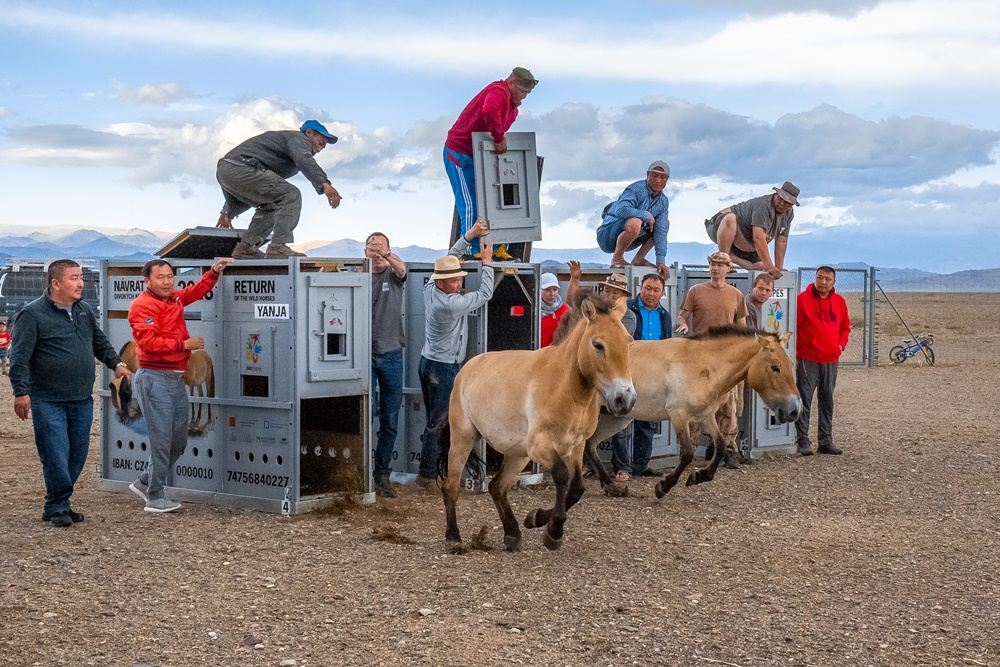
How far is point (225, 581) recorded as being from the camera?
7.16m

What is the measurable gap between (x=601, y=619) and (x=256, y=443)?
4090 mm

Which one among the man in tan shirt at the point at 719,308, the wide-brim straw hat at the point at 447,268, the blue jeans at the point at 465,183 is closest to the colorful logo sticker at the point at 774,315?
the man in tan shirt at the point at 719,308

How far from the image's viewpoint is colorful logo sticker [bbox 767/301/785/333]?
13.5 meters

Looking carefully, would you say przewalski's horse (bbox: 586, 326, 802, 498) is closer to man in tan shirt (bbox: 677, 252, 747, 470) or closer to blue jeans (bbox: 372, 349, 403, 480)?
man in tan shirt (bbox: 677, 252, 747, 470)

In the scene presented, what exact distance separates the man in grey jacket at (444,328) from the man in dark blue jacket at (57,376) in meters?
2.57

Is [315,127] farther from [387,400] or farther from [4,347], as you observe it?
[4,347]

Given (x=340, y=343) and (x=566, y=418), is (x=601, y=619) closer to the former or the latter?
(x=566, y=418)

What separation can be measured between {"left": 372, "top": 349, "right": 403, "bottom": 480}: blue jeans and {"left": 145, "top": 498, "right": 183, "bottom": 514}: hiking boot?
5.99 ft

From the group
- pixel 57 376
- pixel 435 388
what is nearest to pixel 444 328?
pixel 435 388

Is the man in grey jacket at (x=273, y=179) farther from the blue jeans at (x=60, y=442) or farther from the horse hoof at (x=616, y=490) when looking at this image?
the horse hoof at (x=616, y=490)

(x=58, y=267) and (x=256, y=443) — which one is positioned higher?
(x=58, y=267)

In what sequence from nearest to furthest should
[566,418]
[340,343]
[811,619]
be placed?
[811,619], [566,418], [340,343]

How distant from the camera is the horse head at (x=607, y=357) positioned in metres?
7.32

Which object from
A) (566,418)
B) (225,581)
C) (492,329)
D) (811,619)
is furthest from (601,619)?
(492,329)
